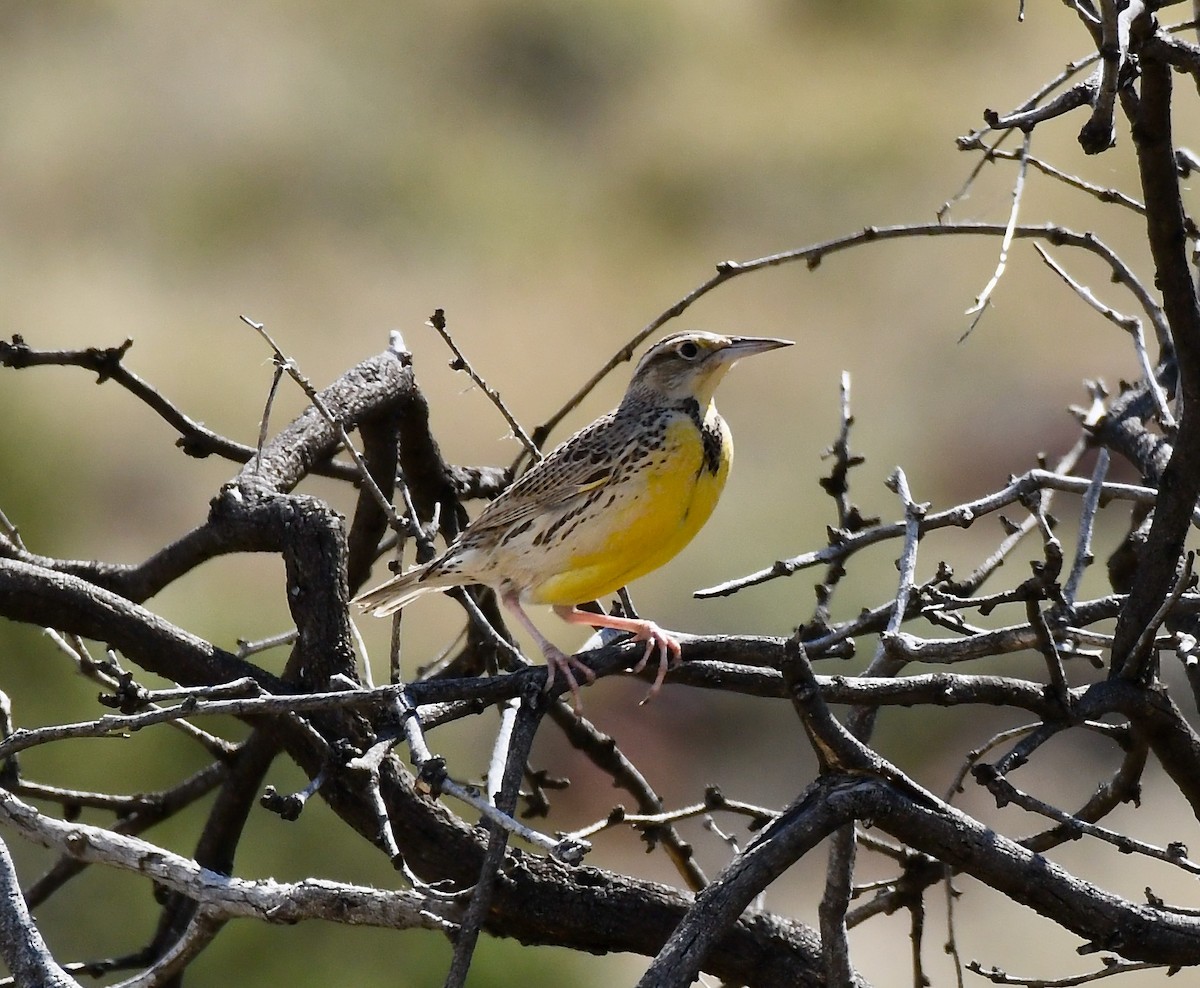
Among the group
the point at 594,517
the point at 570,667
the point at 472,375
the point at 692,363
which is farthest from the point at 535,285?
the point at 570,667

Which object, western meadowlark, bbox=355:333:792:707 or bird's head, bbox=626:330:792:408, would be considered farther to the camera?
bird's head, bbox=626:330:792:408

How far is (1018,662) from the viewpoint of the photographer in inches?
348

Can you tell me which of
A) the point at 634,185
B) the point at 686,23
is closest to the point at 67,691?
the point at 634,185

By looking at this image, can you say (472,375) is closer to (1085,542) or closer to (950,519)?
(950,519)

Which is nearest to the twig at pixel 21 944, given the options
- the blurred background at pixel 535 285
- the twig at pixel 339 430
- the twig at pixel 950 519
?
the twig at pixel 339 430

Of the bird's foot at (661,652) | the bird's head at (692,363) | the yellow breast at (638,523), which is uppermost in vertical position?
the bird's head at (692,363)

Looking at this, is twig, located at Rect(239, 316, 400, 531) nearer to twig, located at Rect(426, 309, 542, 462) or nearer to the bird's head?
twig, located at Rect(426, 309, 542, 462)

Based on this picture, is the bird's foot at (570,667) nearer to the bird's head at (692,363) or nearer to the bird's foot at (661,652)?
the bird's foot at (661,652)

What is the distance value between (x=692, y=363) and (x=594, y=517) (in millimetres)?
574

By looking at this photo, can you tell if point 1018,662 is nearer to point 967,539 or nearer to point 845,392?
point 967,539

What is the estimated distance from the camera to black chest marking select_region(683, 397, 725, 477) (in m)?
3.36

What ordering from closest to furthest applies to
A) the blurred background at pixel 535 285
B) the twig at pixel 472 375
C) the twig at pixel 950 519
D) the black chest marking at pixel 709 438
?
the twig at pixel 950 519
the twig at pixel 472 375
the black chest marking at pixel 709 438
the blurred background at pixel 535 285

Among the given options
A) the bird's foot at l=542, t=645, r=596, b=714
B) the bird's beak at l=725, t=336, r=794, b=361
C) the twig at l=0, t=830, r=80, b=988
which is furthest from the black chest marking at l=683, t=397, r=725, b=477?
the twig at l=0, t=830, r=80, b=988

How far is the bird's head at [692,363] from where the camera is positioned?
363 centimetres
